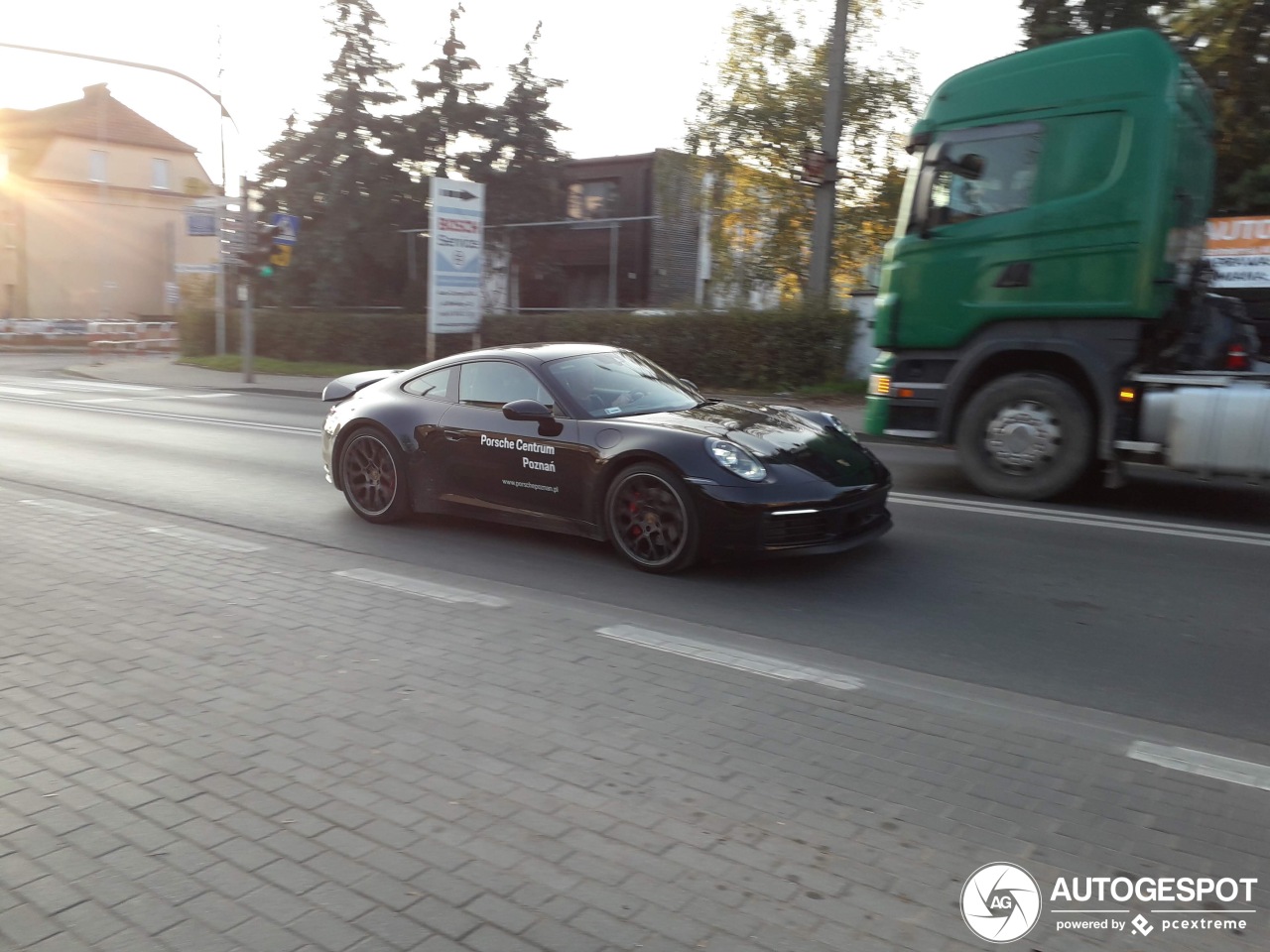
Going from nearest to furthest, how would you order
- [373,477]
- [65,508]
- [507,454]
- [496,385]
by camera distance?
[507,454] → [496,385] → [373,477] → [65,508]

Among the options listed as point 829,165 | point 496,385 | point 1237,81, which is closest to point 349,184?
point 829,165

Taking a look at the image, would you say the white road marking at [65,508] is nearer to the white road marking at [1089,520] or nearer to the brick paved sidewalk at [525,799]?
the brick paved sidewalk at [525,799]

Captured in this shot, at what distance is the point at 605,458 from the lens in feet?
21.5

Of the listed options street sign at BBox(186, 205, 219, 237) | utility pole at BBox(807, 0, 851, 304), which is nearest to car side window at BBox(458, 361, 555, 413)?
utility pole at BBox(807, 0, 851, 304)

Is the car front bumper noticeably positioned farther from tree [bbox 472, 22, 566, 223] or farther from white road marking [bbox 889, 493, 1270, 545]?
tree [bbox 472, 22, 566, 223]

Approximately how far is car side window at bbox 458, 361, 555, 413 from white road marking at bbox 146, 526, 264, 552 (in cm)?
176

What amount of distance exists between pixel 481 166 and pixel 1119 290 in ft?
74.0

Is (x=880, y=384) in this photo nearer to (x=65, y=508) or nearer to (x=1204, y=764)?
(x=1204, y=764)

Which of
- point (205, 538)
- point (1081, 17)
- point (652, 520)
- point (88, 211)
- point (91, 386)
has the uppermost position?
point (1081, 17)

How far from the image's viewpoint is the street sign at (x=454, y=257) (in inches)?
843

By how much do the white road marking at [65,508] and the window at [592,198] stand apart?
74.5ft

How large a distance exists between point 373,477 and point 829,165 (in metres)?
11.1

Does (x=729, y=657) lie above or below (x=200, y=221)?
below

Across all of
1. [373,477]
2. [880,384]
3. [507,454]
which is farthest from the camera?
[880,384]
